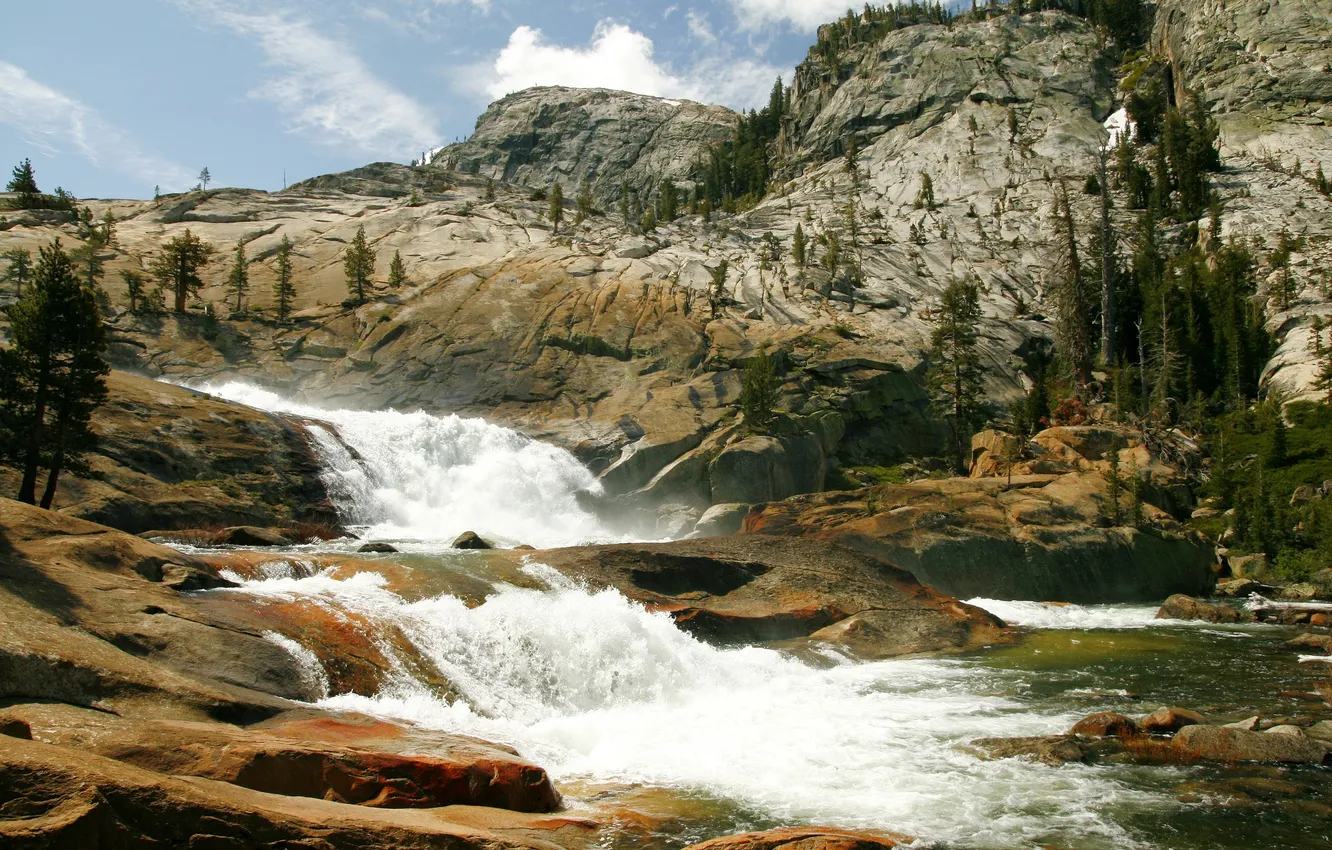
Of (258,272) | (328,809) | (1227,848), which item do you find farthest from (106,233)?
(1227,848)

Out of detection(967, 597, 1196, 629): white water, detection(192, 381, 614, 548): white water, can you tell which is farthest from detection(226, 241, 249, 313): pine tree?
detection(967, 597, 1196, 629): white water

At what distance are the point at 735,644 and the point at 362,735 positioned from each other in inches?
543

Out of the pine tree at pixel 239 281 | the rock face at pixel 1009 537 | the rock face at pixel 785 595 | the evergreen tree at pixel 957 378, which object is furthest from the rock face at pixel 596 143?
the rock face at pixel 785 595

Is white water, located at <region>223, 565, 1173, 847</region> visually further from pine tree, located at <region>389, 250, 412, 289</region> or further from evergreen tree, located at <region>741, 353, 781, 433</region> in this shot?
pine tree, located at <region>389, 250, 412, 289</region>

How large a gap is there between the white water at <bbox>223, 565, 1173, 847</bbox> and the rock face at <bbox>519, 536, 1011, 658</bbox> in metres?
1.42

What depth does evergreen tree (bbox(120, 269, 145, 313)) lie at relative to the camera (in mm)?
58031

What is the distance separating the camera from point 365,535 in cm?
3709

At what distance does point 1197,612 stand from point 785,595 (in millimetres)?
16812

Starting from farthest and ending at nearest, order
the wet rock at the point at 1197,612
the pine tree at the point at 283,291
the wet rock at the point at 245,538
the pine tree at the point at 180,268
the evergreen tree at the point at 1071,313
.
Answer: the evergreen tree at the point at 1071,313
the pine tree at the point at 283,291
the pine tree at the point at 180,268
the wet rock at the point at 1197,612
the wet rock at the point at 245,538

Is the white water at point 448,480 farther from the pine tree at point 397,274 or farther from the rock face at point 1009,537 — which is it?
the pine tree at point 397,274

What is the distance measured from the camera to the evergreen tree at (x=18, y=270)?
52.5 metres

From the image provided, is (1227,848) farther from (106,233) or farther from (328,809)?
(106,233)

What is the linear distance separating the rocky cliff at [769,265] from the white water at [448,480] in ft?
11.9

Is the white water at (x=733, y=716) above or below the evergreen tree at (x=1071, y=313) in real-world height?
below
